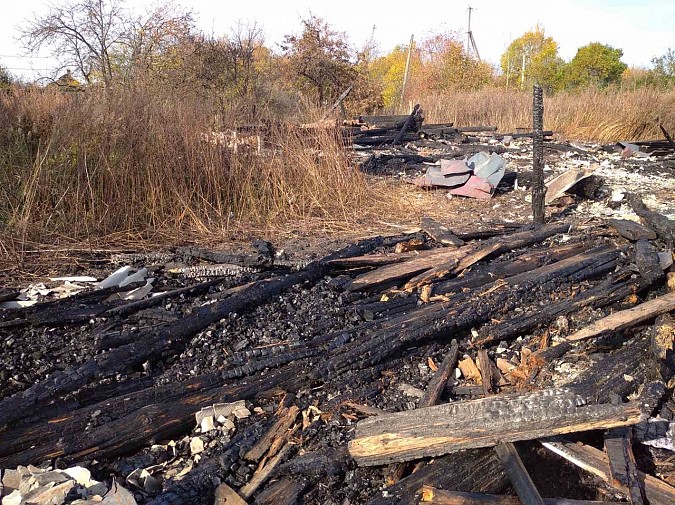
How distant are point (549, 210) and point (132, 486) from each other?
667cm

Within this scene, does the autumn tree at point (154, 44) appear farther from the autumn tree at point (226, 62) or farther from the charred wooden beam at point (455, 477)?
the charred wooden beam at point (455, 477)

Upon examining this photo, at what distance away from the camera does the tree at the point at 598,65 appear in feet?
90.3

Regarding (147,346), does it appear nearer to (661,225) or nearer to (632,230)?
(632,230)

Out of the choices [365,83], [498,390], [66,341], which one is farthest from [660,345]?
[365,83]

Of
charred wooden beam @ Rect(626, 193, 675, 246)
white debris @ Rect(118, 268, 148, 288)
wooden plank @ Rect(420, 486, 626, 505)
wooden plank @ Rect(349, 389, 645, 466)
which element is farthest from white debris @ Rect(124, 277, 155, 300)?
charred wooden beam @ Rect(626, 193, 675, 246)

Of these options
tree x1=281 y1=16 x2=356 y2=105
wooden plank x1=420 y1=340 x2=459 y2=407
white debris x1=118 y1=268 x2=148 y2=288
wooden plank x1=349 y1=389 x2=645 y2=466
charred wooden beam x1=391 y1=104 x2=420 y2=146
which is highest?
tree x1=281 y1=16 x2=356 y2=105

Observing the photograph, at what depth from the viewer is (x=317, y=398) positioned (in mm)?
3094

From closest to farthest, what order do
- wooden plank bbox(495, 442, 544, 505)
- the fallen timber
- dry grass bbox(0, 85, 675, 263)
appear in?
wooden plank bbox(495, 442, 544, 505)
the fallen timber
dry grass bbox(0, 85, 675, 263)

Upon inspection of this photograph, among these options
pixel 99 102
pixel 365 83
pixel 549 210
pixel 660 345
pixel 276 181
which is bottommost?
pixel 660 345

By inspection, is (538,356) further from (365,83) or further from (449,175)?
(365,83)

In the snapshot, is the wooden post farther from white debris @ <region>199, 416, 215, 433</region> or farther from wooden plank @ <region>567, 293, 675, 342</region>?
white debris @ <region>199, 416, 215, 433</region>

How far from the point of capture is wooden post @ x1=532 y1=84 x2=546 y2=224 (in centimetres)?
617

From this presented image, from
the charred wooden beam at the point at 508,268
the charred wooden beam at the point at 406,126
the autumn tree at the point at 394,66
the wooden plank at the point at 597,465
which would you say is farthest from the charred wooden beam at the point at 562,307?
the autumn tree at the point at 394,66

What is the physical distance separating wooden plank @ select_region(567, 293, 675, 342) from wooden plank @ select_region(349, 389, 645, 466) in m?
1.36
